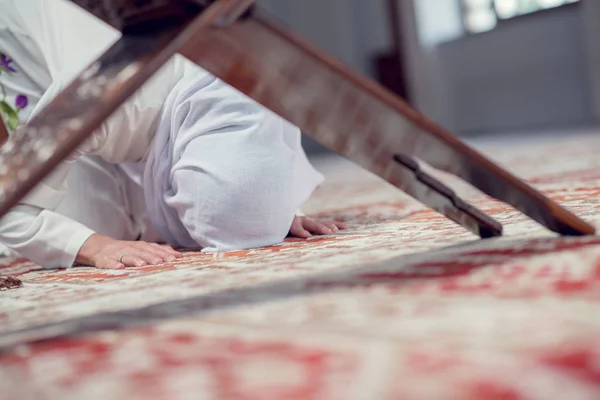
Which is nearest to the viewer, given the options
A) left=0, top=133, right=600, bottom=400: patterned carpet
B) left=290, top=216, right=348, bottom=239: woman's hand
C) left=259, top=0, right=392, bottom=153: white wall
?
left=0, top=133, right=600, bottom=400: patterned carpet

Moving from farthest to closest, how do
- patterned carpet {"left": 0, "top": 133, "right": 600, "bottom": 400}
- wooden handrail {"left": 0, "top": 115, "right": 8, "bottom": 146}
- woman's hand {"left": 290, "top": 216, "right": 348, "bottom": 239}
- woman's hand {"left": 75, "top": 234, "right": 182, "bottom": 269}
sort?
wooden handrail {"left": 0, "top": 115, "right": 8, "bottom": 146}, woman's hand {"left": 290, "top": 216, "right": 348, "bottom": 239}, woman's hand {"left": 75, "top": 234, "right": 182, "bottom": 269}, patterned carpet {"left": 0, "top": 133, "right": 600, "bottom": 400}

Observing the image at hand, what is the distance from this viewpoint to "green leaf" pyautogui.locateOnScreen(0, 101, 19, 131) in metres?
1.30

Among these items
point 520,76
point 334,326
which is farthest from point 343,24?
point 334,326

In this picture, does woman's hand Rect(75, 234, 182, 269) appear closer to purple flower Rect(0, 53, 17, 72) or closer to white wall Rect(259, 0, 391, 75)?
purple flower Rect(0, 53, 17, 72)

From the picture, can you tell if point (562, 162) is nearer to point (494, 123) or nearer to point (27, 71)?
point (27, 71)

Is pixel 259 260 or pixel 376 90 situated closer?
pixel 376 90

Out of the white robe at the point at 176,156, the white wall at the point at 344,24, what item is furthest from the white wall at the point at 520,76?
the white robe at the point at 176,156

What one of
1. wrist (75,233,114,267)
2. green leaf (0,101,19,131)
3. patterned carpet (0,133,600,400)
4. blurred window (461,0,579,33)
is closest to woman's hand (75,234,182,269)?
wrist (75,233,114,267)

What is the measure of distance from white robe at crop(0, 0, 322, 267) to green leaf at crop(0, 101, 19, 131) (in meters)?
0.04

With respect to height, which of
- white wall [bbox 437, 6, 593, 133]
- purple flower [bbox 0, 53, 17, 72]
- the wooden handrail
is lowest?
white wall [bbox 437, 6, 593, 133]

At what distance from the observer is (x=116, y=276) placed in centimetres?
99

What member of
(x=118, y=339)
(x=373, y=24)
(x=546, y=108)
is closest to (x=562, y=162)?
(x=118, y=339)

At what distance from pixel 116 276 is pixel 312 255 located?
0.25 meters

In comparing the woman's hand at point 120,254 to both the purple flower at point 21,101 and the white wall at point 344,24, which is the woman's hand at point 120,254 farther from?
the white wall at point 344,24
